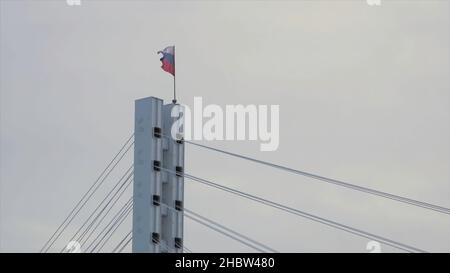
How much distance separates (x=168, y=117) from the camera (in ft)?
116

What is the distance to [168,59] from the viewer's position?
3791 cm

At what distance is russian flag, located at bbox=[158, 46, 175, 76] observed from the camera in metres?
37.7

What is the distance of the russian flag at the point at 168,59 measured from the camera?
37656mm
